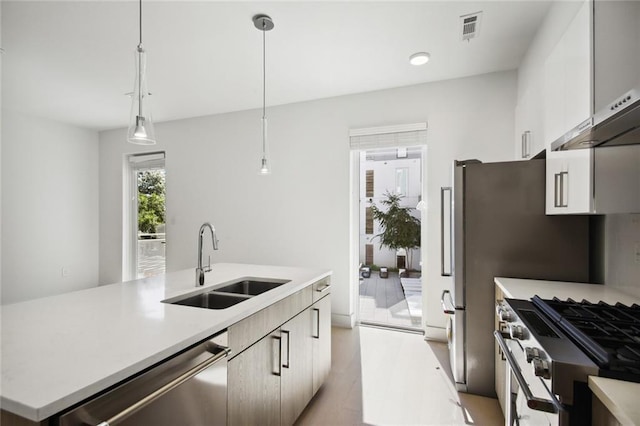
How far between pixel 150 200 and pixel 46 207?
137cm

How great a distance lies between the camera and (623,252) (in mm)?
1681

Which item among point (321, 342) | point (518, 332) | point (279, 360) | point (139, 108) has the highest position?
point (139, 108)

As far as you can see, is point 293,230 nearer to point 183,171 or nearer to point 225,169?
point 225,169

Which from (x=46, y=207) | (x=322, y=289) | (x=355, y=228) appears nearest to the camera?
(x=322, y=289)

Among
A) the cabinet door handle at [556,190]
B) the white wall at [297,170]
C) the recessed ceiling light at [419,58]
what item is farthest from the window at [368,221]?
the cabinet door handle at [556,190]

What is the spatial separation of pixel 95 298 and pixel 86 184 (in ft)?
15.0

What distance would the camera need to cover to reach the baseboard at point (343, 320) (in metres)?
3.47

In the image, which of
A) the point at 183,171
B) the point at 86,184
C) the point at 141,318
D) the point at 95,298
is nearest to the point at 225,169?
the point at 183,171

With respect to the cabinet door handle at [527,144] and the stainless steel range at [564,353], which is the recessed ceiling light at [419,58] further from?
the stainless steel range at [564,353]

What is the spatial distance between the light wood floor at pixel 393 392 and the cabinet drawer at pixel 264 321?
2.47 feet

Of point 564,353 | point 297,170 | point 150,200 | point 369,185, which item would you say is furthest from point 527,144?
point 150,200

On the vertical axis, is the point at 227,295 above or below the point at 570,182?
below

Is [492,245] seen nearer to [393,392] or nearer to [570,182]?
[570,182]

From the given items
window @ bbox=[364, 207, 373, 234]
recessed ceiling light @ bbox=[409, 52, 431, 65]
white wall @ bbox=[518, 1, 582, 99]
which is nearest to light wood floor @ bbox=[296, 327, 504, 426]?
window @ bbox=[364, 207, 373, 234]
